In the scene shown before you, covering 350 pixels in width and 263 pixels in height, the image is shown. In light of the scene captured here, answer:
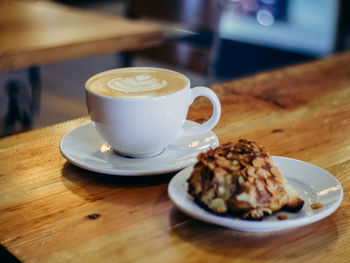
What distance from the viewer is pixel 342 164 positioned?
0.66 m

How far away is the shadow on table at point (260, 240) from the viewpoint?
1.55 feet

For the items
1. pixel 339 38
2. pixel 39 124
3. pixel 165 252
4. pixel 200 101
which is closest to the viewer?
pixel 165 252

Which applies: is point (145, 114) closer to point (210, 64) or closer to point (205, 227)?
point (205, 227)

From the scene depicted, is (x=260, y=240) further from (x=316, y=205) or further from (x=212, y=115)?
(x=212, y=115)

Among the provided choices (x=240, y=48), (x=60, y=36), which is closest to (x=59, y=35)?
(x=60, y=36)

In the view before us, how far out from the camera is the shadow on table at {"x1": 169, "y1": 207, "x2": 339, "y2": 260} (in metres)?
0.47

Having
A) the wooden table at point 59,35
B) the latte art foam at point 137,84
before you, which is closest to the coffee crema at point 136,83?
the latte art foam at point 137,84

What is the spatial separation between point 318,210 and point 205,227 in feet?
0.38

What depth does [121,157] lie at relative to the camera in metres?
0.66

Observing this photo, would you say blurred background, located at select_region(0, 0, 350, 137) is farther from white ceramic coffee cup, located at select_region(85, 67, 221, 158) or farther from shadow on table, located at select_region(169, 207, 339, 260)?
shadow on table, located at select_region(169, 207, 339, 260)

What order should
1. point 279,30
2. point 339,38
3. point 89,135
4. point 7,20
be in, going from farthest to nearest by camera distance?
1. point 279,30
2. point 339,38
3. point 7,20
4. point 89,135

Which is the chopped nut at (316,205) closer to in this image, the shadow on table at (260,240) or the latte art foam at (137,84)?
the shadow on table at (260,240)

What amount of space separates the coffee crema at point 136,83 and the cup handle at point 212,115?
22 millimetres

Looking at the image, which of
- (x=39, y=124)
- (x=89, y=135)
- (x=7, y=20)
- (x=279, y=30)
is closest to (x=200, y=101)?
(x=89, y=135)
